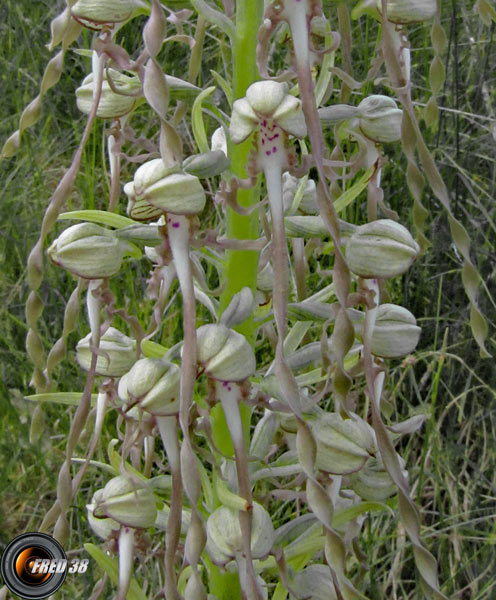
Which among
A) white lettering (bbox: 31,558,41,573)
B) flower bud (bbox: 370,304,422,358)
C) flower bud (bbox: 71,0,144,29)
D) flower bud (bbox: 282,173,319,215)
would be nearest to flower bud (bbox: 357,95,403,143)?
flower bud (bbox: 282,173,319,215)

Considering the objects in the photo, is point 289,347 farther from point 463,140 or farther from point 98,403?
point 463,140

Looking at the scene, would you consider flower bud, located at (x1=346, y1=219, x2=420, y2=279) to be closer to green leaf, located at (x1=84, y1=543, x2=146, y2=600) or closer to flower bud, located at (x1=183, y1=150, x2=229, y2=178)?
flower bud, located at (x1=183, y1=150, x2=229, y2=178)

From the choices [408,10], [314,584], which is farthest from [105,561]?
[408,10]

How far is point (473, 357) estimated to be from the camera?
2.17 m

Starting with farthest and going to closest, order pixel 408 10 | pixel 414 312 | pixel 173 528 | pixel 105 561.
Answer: pixel 414 312, pixel 105 561, pixel 408 10, pixel 173 528

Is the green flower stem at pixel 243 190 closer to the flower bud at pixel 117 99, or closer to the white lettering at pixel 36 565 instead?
the flower bud at pixel 117 99

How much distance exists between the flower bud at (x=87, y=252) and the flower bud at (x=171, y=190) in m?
0.14

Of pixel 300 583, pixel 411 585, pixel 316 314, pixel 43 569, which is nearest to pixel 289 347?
pixel 316 314

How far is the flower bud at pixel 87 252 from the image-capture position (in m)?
1.11

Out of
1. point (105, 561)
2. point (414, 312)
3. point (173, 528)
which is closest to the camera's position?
point (173, 528)

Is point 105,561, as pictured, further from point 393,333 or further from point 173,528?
point 393,333

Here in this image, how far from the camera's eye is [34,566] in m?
1.33

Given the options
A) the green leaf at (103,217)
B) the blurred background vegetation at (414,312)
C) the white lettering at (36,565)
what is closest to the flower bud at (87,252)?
the green leaf at (103,217)

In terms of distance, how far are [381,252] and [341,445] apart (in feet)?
0.82
